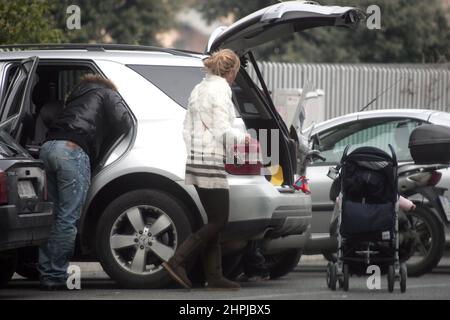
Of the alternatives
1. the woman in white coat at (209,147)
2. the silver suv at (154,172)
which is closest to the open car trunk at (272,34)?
the silver suv at (154,172)

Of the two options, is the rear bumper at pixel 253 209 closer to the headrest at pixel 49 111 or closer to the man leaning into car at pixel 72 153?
the man leaning into car at pixel 72 153

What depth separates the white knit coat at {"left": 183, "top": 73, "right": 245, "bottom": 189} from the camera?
10633mm

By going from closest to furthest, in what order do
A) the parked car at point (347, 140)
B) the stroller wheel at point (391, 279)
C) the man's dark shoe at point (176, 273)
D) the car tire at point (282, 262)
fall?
the man's dark shoe at point (176, 273) < the stroller wheel at point (391, 279) < the car tire at point (282, 262) < the parked car at point (347, 140)

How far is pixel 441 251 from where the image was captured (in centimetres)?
1295

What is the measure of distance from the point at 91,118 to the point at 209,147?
37.5 inches

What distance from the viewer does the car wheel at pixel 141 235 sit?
35.7 feet

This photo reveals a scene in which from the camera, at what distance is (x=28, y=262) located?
38.1 ft

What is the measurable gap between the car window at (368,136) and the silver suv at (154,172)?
8.46 ft

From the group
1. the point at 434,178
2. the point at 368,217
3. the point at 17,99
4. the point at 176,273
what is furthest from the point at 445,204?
the point at 17,99

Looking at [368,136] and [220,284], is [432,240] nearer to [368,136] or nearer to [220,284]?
[368,136]

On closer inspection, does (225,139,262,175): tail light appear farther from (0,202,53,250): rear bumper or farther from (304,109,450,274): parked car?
(304,109,450,274): parked car

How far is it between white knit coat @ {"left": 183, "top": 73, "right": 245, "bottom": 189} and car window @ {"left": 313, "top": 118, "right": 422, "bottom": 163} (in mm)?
3241

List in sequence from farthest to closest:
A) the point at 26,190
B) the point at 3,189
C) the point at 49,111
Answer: the point at 49,111, the point at 26,190, the point at 3,189

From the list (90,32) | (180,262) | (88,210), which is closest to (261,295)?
(180,262)
